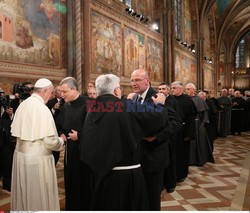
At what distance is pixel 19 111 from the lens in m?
3.29

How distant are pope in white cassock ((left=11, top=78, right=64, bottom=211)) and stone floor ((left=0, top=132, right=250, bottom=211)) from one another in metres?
1.23

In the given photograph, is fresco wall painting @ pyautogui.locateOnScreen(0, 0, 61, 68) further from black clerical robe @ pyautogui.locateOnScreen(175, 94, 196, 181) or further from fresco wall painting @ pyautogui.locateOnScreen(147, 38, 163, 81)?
fresco wall painting @ pyautogui.locateOnScreen(147, 38, 163, 81)

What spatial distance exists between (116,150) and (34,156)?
3.72ft

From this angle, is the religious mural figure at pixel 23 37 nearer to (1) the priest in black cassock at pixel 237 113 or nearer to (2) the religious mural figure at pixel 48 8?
(2) the religious mural figure at pixel 48 8

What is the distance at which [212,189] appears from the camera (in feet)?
17.3

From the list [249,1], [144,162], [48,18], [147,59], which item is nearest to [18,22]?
[48,18]

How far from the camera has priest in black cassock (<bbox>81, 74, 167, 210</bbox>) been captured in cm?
252

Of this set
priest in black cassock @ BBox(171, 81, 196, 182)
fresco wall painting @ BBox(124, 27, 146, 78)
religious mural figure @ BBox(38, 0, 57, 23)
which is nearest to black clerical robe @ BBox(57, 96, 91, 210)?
priest in black cassock @ BBox(171, 81, 196, 182)

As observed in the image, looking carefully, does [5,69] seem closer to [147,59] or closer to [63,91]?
[63,91]

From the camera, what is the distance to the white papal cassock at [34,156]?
10.3 feet

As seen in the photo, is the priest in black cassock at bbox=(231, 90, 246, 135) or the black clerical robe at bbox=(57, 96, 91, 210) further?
the priest in black cassock at bbox=(231, 90, 246, 135)

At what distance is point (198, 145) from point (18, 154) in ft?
15.8

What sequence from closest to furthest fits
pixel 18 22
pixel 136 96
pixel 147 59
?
pixel 136 96 → pixel 18 22 → pixel 147 59

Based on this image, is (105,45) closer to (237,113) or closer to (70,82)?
(237,113)
